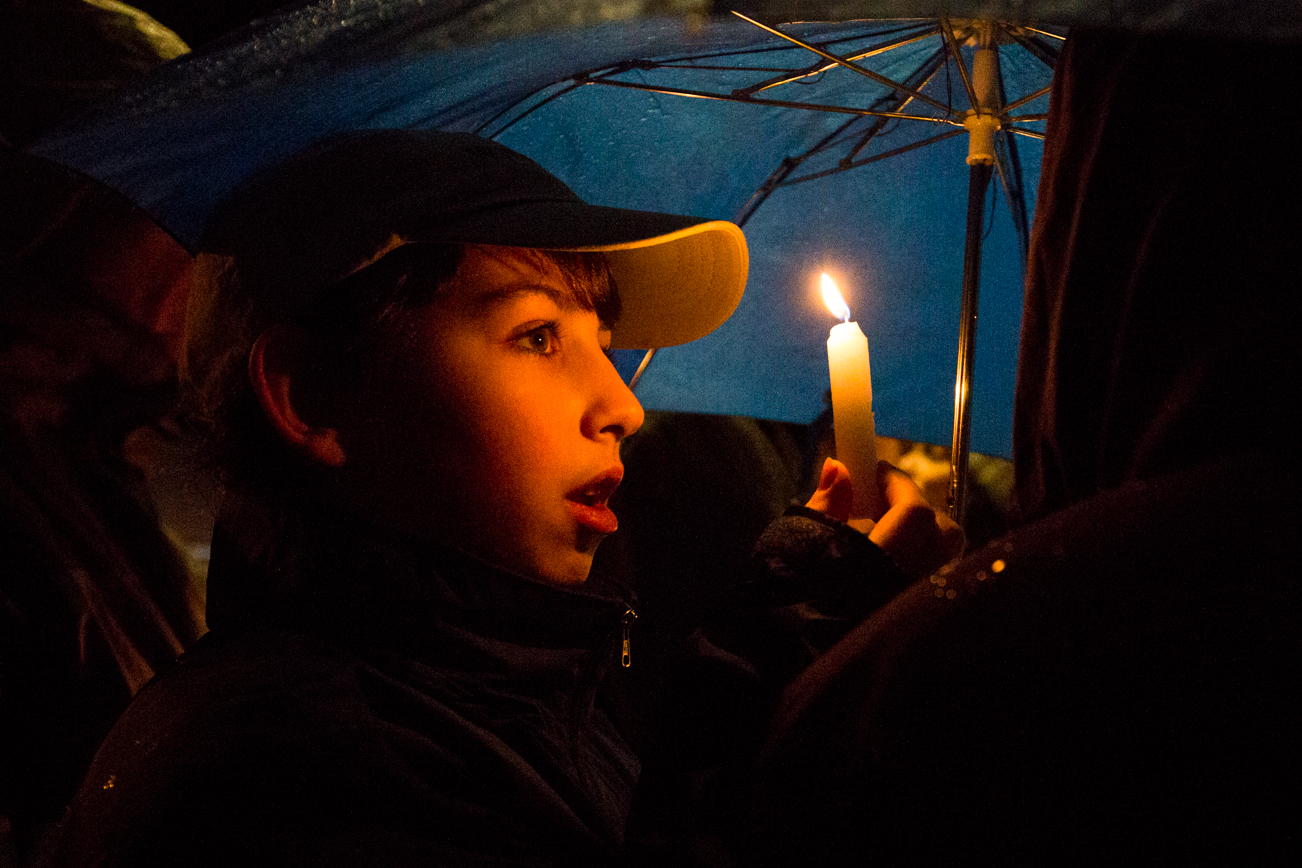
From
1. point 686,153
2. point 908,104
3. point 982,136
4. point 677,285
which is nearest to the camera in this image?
point 677,285

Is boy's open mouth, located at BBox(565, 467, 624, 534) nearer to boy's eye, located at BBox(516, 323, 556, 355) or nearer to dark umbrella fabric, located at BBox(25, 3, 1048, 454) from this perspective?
boy's eye, located at BBox(516, 323, 556, 355)

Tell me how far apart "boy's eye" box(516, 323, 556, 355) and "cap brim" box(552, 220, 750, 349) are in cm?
26

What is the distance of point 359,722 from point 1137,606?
89cm

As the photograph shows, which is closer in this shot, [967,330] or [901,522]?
[901,522]

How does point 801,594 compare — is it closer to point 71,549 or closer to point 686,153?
point 686,153

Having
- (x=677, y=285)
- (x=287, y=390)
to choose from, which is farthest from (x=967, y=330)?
(x=287, y=390)

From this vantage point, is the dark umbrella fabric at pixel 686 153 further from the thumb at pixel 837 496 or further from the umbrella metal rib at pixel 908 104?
the thumb at pixel 837 496

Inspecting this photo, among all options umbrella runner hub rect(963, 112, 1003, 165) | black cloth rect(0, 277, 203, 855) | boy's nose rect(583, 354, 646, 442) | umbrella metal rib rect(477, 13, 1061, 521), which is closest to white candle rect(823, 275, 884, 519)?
boy's nose rect(583, 354, 646, 442)

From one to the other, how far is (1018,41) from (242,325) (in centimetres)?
191

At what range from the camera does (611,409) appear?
4.68ft

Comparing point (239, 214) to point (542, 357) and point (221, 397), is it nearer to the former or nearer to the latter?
point (221, 397)

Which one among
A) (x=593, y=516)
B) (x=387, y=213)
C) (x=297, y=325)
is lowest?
(x=593, y=516)

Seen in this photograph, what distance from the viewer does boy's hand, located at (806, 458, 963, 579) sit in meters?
1.25

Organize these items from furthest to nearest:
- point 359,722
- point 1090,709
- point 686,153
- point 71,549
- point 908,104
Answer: point 908,104
point 686,153
point 71,549
point 359,722
point 1090,709
